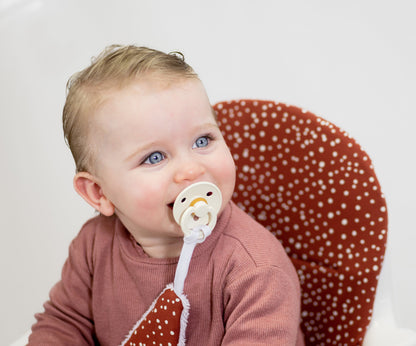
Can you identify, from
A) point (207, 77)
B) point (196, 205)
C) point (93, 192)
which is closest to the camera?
point (196, 205)

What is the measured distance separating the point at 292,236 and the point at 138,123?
314 millimetres

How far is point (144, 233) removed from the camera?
2.73 feet

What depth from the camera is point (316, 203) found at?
88 cm

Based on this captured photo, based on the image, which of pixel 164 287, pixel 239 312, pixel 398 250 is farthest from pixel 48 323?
pixel 398 250

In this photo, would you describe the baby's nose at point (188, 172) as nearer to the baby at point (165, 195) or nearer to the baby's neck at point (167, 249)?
the baby at point (165, 195)

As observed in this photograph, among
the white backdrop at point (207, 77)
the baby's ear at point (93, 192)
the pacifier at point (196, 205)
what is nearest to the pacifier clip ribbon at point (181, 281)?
the pacifier at point (196, 205)

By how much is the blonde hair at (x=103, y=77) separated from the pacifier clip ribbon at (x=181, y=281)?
0.46 feet

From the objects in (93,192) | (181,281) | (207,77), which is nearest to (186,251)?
(181,281)

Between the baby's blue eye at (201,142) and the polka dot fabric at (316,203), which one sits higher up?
the baby's blue eye at (201,142)

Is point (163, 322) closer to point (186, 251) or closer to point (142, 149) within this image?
point (186, 251)

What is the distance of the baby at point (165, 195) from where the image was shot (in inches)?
28.8

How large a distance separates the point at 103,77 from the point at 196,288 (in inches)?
11.2

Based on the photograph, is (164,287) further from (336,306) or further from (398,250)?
(398,250)

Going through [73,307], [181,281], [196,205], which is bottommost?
[73,307]
